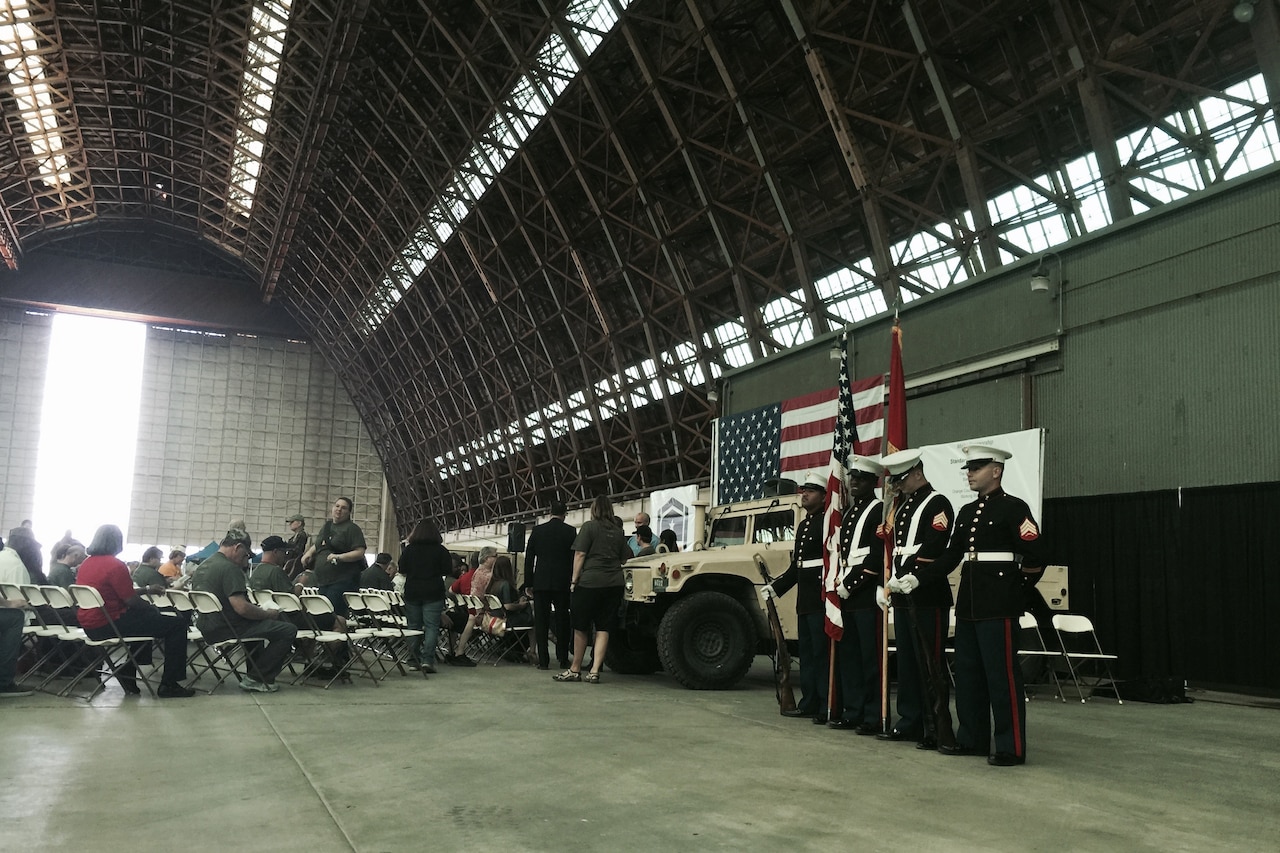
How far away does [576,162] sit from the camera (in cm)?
2194

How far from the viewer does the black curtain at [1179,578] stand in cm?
923

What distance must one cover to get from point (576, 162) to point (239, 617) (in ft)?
52.4

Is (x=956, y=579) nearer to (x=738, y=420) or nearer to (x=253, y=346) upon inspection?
(x=738, y=420)

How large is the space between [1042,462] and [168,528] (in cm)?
4424

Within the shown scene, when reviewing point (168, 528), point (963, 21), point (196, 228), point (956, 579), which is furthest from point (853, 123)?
point (168, 528)

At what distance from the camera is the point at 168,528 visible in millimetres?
45875

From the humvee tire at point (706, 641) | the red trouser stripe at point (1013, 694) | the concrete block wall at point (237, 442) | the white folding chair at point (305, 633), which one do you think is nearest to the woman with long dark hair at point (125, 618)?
the white folding chair at point (305, 633)

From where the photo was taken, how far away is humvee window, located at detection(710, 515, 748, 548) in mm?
9789

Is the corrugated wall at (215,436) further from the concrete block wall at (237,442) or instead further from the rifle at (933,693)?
the rifle at (933,693)

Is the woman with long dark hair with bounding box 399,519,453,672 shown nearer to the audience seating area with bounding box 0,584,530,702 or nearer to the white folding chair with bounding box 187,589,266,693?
the audience seating area with bounding box 0,584,530,702

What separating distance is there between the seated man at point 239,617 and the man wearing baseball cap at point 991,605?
5.43 m

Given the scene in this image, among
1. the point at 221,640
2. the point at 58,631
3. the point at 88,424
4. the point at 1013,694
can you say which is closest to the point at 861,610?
the point at 1013,694

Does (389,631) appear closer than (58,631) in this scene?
No

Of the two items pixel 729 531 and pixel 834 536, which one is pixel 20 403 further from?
pixel 834 536
